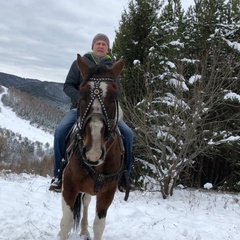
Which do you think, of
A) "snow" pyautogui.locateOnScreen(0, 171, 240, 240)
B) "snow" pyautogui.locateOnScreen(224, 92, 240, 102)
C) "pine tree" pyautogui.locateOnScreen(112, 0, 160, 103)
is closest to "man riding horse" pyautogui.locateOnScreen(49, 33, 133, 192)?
"snow" pyautogui.locateOnScreen(0, 171, 240, 240)

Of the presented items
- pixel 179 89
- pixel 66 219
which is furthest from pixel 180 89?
pixel 66 219

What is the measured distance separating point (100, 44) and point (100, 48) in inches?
2.2

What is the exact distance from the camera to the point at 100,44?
4395mm

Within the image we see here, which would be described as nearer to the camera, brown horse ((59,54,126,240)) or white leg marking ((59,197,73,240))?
brown horse ((59,54,126,240))

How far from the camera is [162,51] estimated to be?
12.4m

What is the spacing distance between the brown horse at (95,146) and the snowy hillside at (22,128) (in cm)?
10581

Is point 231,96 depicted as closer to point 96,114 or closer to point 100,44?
point 100,44

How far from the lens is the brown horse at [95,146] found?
2988 mm

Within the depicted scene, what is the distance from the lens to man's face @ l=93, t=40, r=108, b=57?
14.4 feet

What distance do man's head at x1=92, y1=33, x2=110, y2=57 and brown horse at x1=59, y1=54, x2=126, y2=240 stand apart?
957 mm

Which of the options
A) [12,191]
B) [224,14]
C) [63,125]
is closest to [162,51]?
[224,14]

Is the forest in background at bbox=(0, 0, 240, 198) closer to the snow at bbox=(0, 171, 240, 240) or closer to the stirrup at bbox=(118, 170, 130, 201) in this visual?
the snow at bbox=(0, 171, 240, 240)

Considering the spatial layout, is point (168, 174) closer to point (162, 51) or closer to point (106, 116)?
point (162, 51)

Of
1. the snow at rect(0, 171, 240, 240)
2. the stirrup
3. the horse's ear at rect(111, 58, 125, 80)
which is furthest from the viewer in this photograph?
the snow at rect(0, 171, 240, 240)
